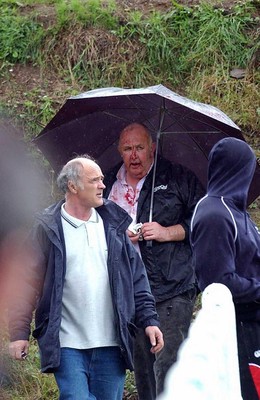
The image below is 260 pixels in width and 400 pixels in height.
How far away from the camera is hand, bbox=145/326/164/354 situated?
527 centimetres

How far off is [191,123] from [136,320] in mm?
1549

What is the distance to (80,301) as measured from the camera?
5.11 m

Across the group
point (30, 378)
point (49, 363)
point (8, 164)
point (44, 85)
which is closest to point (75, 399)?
point (49, 363)

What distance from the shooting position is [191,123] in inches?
248

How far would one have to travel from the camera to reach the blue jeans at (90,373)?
5.05 m

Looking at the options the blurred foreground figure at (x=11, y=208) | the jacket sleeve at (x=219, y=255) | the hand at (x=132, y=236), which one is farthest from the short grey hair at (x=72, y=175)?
the jacket sleeve at (x=219, y=255)

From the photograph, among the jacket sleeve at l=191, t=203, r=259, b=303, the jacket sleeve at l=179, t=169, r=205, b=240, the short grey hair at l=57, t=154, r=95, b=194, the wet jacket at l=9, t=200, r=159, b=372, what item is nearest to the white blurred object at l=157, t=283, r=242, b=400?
the jacket sleeve at l=191, t=203, r=259, b=303

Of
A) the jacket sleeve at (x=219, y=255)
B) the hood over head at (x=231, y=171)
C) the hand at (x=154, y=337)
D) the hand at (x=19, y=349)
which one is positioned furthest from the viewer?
the hand at (x=154, y=337)

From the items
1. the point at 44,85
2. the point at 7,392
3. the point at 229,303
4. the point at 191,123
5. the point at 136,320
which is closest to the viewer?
the point at 229,303

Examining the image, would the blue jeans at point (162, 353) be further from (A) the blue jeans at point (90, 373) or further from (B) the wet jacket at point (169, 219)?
(A) the blue jeans at point (90, 373)

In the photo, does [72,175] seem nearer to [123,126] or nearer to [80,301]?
[80,301]

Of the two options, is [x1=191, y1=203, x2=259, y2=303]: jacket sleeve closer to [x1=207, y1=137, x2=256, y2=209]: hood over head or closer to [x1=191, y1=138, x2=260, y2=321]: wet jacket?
[x1=191, y1=138, x2=260, y2=321]: wet jacket

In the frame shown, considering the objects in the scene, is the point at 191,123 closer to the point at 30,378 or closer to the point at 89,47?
the point at 30,378

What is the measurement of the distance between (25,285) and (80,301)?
332 mm
